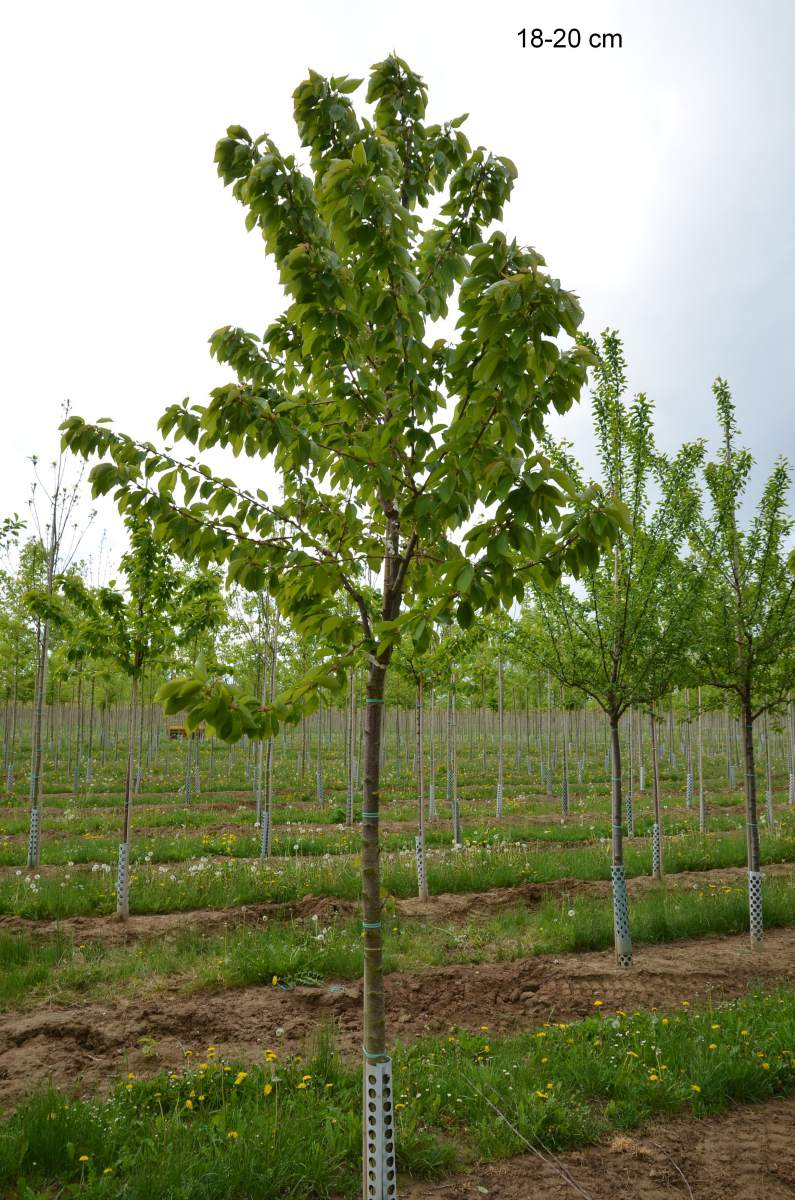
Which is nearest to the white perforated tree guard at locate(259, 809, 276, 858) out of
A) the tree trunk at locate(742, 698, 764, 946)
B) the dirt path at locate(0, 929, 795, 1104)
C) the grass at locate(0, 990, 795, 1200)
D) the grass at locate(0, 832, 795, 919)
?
the grass at locate(0, 832, 795, 919)

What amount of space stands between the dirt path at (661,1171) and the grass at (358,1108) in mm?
126

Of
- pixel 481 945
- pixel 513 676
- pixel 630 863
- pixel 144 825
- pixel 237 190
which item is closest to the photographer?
pixel 237 190

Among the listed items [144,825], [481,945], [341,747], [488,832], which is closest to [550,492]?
[481,945]

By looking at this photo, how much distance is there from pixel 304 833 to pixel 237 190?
12828 millimetres

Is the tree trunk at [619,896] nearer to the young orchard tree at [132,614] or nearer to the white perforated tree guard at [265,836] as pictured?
the young orchard tree at [132,614]

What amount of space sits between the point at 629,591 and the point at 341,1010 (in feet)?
16.2

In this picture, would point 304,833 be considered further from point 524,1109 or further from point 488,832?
point 524,1109

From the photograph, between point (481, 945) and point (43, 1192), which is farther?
point (481, 945)

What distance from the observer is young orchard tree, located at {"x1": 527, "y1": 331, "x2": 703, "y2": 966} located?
8.04m

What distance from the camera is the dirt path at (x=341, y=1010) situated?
5.20 metres

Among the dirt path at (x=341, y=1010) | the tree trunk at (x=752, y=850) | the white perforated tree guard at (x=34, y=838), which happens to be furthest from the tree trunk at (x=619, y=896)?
the white perforated tree guard at (x=34, y=838)

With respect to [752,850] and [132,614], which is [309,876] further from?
[752,850]

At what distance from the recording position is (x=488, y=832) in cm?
1469

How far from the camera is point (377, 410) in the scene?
10.3 ft
